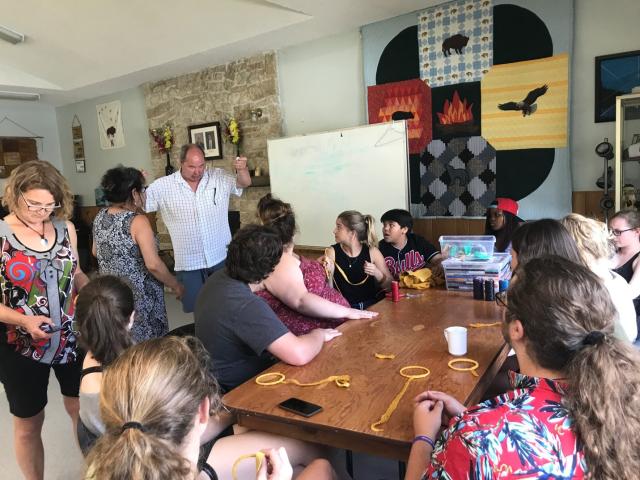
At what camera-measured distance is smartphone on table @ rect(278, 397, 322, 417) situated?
4.58 ft

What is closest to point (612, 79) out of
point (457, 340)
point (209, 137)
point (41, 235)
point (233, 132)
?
point (457, 340)

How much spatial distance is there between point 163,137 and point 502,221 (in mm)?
4433

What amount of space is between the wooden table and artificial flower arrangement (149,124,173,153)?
15.4 ft

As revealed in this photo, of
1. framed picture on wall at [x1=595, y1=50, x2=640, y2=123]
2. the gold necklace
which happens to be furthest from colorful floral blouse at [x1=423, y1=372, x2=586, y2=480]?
framed picture on wall at [x1=595, y1=50, x2=640, y2=123]

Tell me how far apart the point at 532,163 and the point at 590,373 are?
3186 millimetres

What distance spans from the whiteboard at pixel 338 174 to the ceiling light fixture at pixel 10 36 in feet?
10.0

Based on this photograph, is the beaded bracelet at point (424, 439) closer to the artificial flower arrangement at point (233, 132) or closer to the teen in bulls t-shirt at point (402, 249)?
the teen in bulls t-shirt at point (402, 249)

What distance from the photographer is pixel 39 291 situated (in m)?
2.05

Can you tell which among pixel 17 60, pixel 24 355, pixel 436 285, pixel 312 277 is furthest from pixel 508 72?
pixel 17 60

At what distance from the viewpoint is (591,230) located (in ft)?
6.76

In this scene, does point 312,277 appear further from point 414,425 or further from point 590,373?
point 590,373

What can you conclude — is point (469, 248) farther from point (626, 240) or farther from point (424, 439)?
point (424, 439)

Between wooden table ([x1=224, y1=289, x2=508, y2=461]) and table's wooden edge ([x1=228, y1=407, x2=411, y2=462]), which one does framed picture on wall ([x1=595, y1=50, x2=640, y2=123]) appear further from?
table's wooden edge ([x1=228, y1=407, x2=411, y2=462])

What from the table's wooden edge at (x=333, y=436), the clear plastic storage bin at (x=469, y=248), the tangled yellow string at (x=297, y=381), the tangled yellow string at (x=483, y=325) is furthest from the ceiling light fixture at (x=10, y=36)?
the tangled yellow string at (x=483, y=325)
